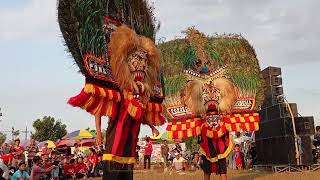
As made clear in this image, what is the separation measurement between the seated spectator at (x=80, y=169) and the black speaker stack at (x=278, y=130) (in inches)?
208

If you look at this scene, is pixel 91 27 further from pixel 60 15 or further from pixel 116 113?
pixel 116 113

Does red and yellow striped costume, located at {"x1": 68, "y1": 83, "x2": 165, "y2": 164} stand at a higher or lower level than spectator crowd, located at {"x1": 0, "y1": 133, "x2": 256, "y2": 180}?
higher

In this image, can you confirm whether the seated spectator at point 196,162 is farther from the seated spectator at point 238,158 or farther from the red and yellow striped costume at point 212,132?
the red and yellow striped costume at point 212,132

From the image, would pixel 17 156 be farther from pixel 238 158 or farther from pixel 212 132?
pixel 238 158

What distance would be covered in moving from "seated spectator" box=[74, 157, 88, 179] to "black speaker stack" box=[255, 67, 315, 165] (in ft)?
17.3

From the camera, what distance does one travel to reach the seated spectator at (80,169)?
11930 mm

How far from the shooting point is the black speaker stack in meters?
12.3

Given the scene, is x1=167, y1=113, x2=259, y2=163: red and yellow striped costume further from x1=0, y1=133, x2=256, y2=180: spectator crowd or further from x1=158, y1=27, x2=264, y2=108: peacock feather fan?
x1=158, y1=27, x2=264, y2=108: peacock feather fan

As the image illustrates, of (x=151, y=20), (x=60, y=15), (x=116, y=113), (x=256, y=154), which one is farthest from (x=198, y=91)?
(x=256, y=154)

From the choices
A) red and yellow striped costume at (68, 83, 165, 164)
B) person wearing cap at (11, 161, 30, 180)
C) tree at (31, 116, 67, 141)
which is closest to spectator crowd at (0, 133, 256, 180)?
person wearing cap at (11, 161, 30, 180)

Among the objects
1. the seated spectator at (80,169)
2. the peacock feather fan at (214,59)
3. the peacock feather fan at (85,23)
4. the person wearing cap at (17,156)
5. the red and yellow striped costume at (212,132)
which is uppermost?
the peacock feather fan at (214,59)

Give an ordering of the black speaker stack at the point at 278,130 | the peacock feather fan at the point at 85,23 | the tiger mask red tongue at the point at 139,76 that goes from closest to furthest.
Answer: the peacock feather fan at the point at 85,23, the tiger mask red tongue at the point at 139,76, the black speaker stack at the point at 278,130

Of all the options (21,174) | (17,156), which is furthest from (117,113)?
(17,156)

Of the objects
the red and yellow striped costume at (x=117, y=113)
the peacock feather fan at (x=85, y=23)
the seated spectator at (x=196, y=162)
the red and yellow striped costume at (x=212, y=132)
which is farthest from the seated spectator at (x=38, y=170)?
the seated spectator at (x=196, y=162)
